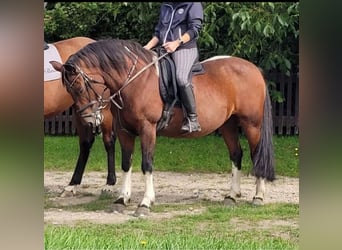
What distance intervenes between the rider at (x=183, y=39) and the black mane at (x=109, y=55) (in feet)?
0.66

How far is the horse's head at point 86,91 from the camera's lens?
4.55 metres

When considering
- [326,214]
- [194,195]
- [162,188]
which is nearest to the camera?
[326,214]

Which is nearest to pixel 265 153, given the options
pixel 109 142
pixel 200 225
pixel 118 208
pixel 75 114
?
pixel 200 225

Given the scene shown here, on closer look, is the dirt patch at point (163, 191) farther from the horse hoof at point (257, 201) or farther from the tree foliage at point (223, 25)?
the tree foliage at point (223, 25)

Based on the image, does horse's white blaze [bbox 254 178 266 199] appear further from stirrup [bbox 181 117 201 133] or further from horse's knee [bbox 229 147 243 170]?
stirrup [bbox 181 117 201 133]

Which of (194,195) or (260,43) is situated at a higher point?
(260,43)

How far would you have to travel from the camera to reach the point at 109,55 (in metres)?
4.69

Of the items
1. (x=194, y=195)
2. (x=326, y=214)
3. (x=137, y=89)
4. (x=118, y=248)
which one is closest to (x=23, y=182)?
(x=326, y=214)

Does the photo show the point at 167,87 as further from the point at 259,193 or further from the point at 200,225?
the point at 259,193

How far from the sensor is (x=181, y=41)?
4699 millimetres

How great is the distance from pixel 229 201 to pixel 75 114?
5.69 ft

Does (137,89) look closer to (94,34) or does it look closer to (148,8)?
(148,8)

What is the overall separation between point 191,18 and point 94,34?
9.38ft

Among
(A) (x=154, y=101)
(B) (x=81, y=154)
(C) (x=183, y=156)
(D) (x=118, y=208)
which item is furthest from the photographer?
(C) (x=183, y=156)
